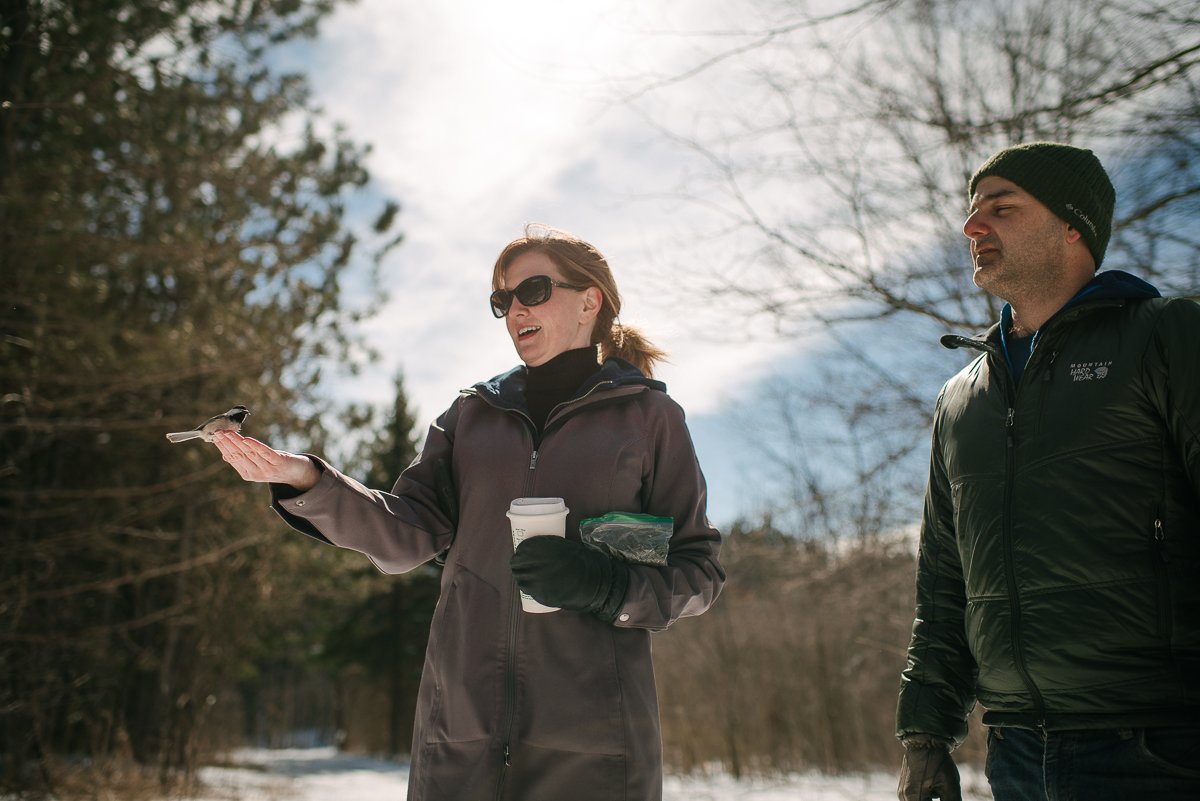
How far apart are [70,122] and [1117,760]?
27.2 ft

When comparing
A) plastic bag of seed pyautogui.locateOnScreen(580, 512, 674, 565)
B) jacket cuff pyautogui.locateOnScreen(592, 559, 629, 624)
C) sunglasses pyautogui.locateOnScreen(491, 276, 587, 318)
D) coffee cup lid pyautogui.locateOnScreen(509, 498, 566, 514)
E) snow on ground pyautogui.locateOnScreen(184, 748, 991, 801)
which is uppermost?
sunglasses pyautogui.locateOnScreen(491, 276, 587, 318)

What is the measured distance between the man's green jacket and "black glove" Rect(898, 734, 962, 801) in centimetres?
3

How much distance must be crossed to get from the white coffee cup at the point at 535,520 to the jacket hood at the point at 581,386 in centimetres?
37

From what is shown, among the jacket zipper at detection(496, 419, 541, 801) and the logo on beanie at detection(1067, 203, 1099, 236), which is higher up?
the logo on beanie at detection(1067, 203, 1099, 236)

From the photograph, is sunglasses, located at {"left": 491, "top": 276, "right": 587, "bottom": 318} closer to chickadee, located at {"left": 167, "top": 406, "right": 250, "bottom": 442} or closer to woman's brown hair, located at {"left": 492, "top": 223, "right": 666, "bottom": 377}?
woman's brown hair, located at {"left": 492, "top": 223, "right": 666, "bottom": 377}

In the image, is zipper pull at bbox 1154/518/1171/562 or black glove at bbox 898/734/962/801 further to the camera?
black glove at bbox 898/734/962/801

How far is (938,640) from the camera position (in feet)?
7.66

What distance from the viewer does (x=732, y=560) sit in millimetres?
11125

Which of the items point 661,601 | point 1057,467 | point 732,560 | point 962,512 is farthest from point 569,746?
point 732,560

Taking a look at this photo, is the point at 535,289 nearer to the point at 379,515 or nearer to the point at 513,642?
the point at 379,515

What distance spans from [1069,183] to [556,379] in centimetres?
138

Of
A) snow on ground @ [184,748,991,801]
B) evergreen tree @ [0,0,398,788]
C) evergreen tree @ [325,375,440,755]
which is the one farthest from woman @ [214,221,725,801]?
evergreen tree @ [325,375,440,755]

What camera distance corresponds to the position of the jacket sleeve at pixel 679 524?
220 cm

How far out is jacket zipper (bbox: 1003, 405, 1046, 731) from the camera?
1968 millimetres
